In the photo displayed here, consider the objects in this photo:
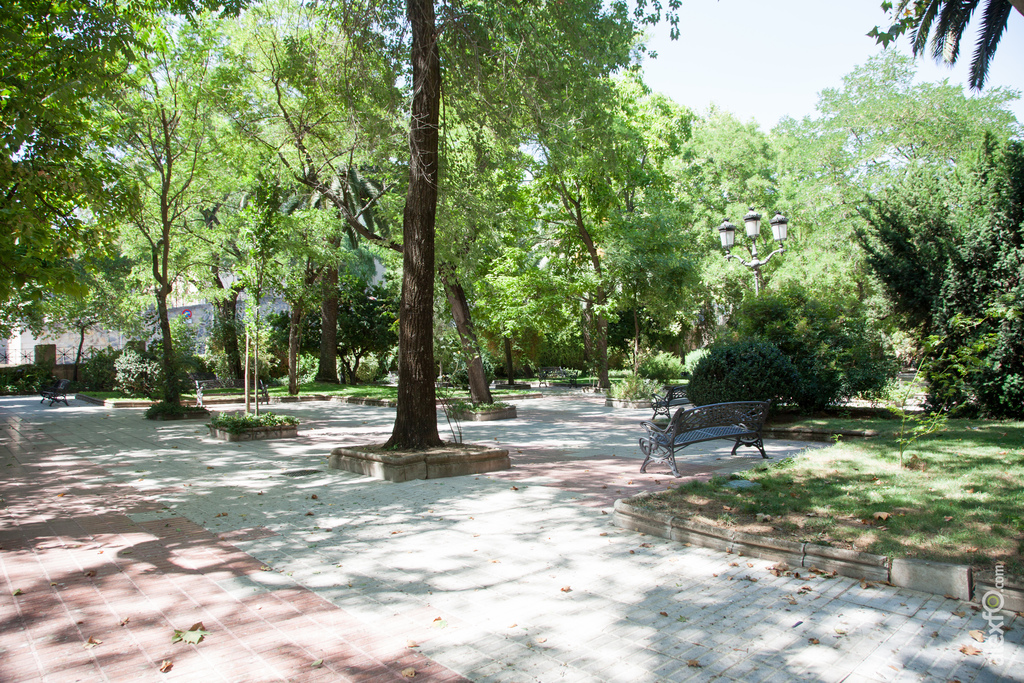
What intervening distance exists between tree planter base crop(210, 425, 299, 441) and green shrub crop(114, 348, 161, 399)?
42.2 feet

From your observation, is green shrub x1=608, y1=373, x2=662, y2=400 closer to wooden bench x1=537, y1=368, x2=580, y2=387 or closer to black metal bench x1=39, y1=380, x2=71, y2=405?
wooden bench x1=537, y1=368, x2=580, y2=387

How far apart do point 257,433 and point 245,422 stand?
35 cm

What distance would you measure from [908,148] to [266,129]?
99.3 feet

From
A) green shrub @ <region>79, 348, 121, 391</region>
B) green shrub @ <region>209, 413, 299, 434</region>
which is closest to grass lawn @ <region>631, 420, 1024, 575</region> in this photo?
green shrub @ <region>209, 413, 299, 434</region>

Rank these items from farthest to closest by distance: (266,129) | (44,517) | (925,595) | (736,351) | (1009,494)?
1. (266,129)
2. (736,351)
3. (44,517)
4. (1009,494)
5. (925,595)

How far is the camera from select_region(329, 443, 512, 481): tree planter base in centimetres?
859

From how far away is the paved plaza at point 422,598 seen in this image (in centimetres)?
342

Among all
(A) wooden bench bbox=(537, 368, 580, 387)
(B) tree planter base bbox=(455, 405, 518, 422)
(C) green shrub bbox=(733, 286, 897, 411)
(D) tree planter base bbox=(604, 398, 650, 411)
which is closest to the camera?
(C) green shrub bbox=(733, 286, 897, 411)

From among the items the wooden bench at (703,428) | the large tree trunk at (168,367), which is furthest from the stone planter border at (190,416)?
the wooden bench at (703,428)

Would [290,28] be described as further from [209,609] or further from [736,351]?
[209,609]

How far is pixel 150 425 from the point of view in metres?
16.4

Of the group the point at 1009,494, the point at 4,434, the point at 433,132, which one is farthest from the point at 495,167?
the point at 4,434

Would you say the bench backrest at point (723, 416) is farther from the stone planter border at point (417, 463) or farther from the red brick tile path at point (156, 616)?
the red brick tile path at point (156, 616)

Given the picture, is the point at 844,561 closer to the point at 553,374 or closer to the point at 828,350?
the point at 828,350
